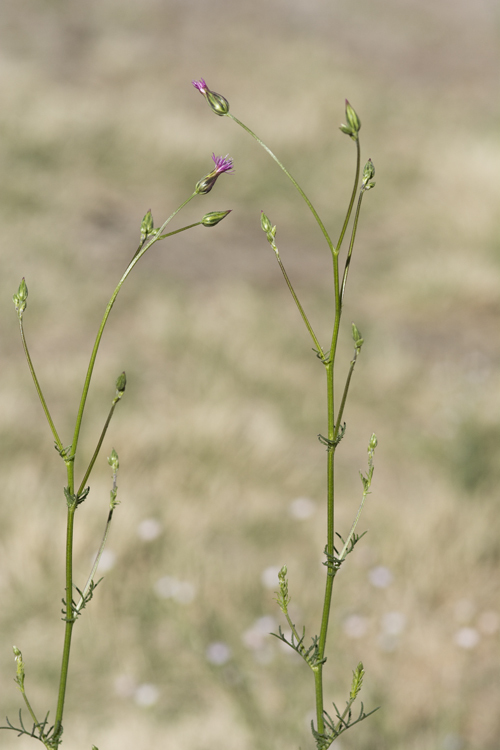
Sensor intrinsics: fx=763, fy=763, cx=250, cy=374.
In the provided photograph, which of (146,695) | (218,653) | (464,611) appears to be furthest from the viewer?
(464,611)

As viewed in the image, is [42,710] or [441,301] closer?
[42,710]

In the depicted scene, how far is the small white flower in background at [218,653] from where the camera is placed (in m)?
2.37

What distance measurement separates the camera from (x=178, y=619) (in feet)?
8.29

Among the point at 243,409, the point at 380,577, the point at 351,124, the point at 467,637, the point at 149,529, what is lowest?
the point at 351,124

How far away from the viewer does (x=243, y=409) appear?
3.80 m

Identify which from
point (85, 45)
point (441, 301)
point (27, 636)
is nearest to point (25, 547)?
point (27, 636)

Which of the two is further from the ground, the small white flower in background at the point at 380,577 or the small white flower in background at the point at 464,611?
the small white flower in background at the point at 380,577

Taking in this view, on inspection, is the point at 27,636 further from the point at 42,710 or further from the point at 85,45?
the point at 85,45

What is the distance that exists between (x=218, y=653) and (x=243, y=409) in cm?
157

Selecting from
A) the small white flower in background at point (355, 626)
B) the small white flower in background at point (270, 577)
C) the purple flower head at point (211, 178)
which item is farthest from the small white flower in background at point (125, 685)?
the purple flower head at point (211, 178)

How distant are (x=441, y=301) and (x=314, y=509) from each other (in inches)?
104

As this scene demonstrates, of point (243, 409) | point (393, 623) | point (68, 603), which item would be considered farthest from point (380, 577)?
point (68, 603)

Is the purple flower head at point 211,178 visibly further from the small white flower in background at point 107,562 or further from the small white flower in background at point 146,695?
the small white flower in background at point 107,562

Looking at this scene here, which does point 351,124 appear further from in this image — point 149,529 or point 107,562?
point 149,529
